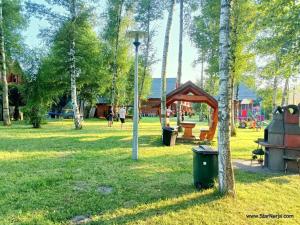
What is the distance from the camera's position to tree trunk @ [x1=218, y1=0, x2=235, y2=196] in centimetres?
619

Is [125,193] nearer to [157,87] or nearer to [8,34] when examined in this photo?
[8,34]

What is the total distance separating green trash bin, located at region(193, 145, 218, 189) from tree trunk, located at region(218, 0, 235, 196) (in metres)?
0.46

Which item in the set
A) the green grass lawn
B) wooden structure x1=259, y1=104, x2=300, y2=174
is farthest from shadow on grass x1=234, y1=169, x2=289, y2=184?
wooden structure x1=259, y1=104, x2=300, y2=174

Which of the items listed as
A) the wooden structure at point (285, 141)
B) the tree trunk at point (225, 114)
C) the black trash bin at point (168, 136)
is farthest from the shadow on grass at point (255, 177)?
the black trash bin at point (168, 136)

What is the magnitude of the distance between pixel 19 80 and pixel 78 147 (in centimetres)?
2723

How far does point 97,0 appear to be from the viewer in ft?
68.6

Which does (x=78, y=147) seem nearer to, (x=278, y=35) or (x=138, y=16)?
(x=278, y=35)

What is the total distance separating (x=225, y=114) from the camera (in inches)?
244

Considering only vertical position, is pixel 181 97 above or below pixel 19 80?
below

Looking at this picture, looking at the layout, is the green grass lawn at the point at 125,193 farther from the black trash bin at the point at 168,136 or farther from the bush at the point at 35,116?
the bush at the point at 35,116

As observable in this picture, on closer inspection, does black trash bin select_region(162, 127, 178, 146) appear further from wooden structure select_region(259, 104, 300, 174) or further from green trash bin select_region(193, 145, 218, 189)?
green trash bin select_region(193, 145, 218, 189)

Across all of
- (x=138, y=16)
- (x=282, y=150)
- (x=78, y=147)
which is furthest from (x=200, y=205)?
(x=138, y=16)

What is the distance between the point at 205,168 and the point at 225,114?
1336 millimetres

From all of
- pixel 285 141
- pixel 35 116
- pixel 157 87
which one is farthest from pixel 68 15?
pixel 157 87
